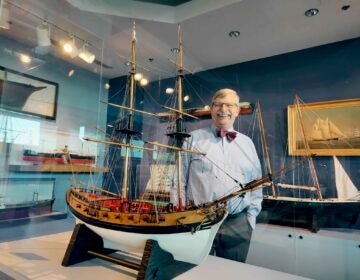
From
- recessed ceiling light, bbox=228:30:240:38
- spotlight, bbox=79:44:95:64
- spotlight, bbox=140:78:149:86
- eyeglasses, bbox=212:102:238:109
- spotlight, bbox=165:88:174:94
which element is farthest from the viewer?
spotlight, bbox=79:44:95:64

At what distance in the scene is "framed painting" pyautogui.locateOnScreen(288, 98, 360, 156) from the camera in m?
1.34

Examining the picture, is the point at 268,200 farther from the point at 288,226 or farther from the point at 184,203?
the point at 184,203

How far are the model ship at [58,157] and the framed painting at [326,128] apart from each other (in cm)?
159

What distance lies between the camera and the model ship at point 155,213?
1222 mm

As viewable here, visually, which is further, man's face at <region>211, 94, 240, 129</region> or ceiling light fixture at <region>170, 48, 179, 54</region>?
ceiling light fixture at <region>170, 48, 179, 54</region>

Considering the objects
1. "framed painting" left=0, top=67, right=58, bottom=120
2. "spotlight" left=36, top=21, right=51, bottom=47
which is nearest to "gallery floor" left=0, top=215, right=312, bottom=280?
"framed painting" left=0, top=67, right=58, bottom=120

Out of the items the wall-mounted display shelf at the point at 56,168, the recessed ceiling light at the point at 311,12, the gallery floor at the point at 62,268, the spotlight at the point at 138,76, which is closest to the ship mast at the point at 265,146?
the gallery floor at the point at 62,268

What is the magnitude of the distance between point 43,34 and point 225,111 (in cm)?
185

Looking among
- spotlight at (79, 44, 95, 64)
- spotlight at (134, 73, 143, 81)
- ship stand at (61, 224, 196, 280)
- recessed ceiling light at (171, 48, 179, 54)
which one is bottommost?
ship stand at (61, 224, 196, 280)

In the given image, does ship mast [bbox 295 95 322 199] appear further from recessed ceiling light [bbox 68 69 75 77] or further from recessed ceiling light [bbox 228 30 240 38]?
recessed ceiling light [bbox 68 69 75 77]

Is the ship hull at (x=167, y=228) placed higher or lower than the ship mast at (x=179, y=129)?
lower

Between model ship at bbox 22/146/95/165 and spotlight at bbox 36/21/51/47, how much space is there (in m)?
0.99

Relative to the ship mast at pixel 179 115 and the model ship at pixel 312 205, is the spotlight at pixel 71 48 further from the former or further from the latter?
the model ship at pixel 312 205

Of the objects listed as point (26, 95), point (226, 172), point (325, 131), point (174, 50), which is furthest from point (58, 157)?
point (325, 131)
